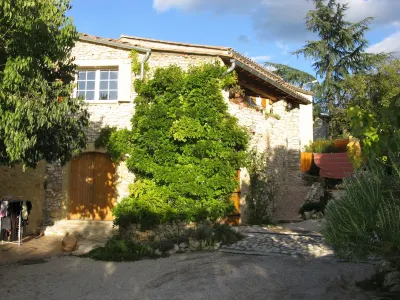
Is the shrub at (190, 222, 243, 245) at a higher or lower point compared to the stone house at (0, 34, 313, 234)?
lower

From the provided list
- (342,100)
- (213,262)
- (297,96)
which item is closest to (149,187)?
(213,262)

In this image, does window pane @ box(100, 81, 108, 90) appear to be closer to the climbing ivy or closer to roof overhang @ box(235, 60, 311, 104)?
the climbing ivy

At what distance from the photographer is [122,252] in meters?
8.72

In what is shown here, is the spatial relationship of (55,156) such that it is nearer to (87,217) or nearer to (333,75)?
(87,217)

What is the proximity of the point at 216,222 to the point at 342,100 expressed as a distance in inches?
778

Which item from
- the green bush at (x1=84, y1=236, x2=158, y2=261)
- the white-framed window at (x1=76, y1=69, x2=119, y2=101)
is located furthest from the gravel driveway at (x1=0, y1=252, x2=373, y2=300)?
the white-framed window at (x1=76, y1=69, x2=119, y2=101)

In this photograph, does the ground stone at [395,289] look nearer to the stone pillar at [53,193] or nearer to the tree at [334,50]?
the stone pillar at [53,193]

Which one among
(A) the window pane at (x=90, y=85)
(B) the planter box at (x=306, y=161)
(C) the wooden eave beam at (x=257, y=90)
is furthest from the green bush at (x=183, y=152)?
(B) the planter box at (x=306, y=161)

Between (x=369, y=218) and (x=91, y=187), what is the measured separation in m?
9.15

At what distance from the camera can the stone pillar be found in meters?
11.8

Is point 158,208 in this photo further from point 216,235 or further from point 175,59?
point 175,59

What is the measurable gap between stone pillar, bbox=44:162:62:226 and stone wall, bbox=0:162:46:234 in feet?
0.37

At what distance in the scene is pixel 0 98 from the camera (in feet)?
19.1

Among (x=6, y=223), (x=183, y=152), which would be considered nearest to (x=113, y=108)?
(x=183, y=152)
